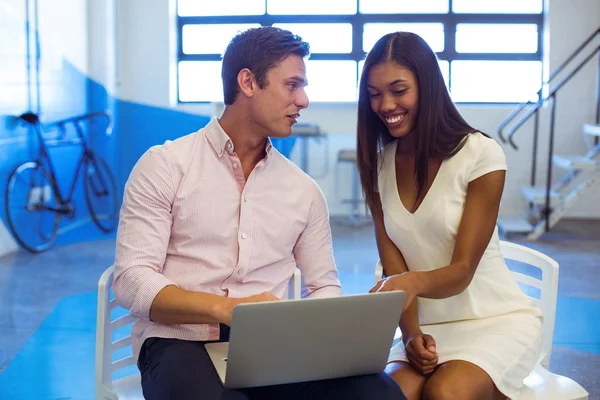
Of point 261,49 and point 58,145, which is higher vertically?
point 261,49

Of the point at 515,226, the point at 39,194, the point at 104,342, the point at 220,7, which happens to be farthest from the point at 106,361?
the point at 220,7

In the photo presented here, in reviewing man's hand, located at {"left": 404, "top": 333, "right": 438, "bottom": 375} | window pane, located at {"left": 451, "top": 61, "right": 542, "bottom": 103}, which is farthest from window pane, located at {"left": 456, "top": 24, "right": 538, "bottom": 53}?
man's hand, located at {"left": 404, "top": 333, "right": 438, "bottom": 375}

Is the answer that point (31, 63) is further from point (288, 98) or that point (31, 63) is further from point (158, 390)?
point (158, 390)

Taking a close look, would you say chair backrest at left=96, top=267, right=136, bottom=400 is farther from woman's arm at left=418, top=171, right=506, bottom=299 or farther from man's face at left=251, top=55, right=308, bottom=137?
woman's arm at left=418, top=171, right=506, bottom=299

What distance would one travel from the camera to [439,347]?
1.66 m

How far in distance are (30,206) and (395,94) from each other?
3.93 meters

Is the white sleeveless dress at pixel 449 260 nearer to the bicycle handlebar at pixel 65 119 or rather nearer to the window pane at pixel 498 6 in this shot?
the bicycle handlebar at pixel 65 119

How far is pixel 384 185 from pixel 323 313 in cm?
71

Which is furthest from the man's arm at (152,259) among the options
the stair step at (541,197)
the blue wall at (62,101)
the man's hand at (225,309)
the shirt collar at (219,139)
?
the stair step at (541,197)

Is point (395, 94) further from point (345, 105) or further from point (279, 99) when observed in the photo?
point (345, 105)

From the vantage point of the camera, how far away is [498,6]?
7.14 meters

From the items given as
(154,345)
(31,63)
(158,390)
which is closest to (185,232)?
(154,345)

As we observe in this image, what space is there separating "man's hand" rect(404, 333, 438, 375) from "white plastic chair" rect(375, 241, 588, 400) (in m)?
0.21

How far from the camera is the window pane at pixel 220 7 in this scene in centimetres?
720
